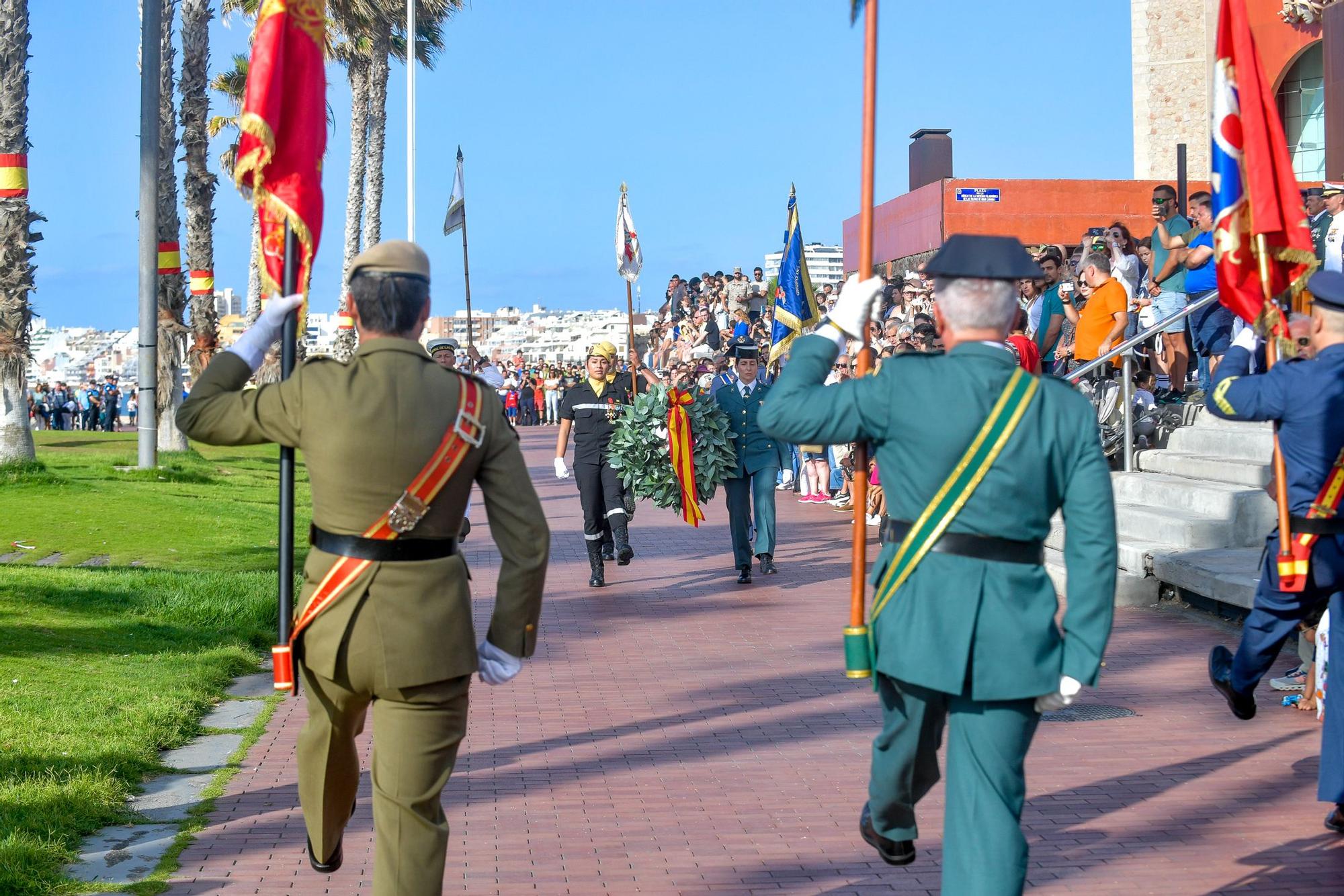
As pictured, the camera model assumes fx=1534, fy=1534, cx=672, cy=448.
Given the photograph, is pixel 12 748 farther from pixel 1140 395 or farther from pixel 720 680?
pixel 1140 395

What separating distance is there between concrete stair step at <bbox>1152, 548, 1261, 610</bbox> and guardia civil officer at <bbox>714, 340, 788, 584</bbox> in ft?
11.4

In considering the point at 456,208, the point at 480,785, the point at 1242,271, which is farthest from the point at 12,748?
the point at 456,208

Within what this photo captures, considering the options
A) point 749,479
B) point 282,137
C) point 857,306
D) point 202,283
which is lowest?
point 749,479

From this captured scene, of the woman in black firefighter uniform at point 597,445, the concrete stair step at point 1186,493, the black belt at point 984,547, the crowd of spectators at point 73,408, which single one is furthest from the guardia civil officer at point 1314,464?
the crowd of spectators at point 73,408

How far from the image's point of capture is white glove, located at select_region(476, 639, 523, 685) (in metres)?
4.43

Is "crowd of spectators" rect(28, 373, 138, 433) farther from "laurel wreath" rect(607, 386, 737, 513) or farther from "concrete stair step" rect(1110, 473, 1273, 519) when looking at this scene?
"concrete stair step" rect(1110, 473, 1273, 519)

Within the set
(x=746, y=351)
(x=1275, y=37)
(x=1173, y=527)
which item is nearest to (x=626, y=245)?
(x=746, y=351)

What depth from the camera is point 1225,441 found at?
533 inches

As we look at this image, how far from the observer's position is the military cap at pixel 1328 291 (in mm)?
5715

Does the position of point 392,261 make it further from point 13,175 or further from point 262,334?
point 13,175

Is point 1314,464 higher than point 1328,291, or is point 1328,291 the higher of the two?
point 1328,291

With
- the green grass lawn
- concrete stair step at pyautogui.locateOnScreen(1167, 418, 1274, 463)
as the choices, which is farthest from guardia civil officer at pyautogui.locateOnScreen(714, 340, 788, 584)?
the green grass lawn

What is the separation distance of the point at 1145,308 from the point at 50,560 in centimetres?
1166

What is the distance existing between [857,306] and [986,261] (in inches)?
17.3
